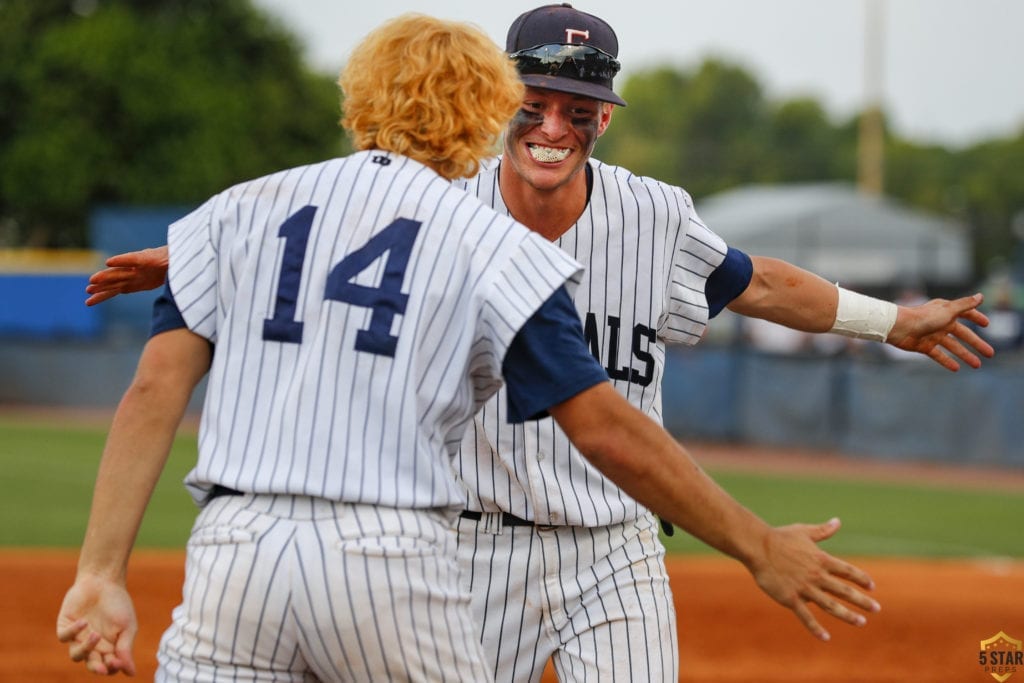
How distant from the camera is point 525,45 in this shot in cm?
366

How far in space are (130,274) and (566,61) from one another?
1.21 m

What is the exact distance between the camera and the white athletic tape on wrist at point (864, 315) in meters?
3.93

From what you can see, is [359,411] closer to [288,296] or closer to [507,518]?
[288,296]

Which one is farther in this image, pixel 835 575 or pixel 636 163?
pixel 636 163

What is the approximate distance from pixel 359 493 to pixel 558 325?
0.45 meters

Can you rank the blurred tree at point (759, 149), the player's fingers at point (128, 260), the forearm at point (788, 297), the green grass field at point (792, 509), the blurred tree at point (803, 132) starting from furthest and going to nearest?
the blurred tree at point (803, 132) → the blurred tree at point (759, 149) → the green grass field at point (792, 509) → the forearm at point (788, 297) → the player's fingers at point (128, 260)

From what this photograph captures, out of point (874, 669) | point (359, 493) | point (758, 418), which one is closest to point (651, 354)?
point (359, 493)

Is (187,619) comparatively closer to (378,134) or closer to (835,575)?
(378,134)

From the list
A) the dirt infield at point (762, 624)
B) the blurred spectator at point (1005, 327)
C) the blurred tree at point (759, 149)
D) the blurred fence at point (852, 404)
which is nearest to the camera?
the dirt infield at point (762, 624)

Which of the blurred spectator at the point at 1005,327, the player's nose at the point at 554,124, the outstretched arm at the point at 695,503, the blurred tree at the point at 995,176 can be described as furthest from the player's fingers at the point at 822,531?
the blurred tree at the point at 995,176

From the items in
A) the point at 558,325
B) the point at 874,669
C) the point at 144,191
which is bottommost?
the point at 874,669

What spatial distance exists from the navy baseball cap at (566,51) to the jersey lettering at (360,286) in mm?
1228

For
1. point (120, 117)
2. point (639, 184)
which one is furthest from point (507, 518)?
point (120, 117)

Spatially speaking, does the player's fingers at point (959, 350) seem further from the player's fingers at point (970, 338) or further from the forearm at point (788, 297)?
the forearm at point (788, 297)
